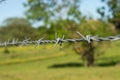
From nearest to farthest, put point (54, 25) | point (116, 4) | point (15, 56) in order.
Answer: point (54, 25)
point (116, 4)
point (15, 56)

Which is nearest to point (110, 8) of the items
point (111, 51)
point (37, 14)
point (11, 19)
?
point (37, 14)

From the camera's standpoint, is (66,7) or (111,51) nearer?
(66,7)

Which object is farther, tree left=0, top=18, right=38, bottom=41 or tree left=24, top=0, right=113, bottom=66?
tree left=24, top=0, right=113, bottom=66

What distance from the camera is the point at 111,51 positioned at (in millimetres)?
43656

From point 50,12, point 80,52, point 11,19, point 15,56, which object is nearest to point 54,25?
point 50,12

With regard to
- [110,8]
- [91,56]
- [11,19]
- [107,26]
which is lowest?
[91,56]

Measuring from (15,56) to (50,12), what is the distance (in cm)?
1066

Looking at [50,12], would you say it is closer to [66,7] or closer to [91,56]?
[66,7]

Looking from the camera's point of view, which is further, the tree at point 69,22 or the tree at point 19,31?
the tree at point 69,22

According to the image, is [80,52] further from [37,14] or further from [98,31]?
[37,14]

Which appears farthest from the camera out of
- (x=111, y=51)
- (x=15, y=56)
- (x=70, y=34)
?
(x=111, y=51)

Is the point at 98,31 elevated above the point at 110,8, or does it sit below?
below

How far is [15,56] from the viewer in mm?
40031

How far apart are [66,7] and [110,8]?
519 centimetres
